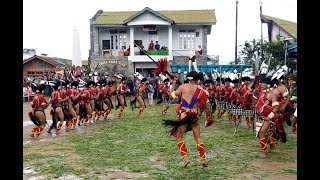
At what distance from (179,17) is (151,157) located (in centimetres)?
2784

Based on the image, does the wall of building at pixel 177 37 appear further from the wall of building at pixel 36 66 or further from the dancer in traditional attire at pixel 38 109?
the dancer in traditional attire at pixel 38 109

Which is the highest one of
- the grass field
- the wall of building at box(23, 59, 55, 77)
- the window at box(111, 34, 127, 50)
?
the window at box(111, 34, 127, 50)

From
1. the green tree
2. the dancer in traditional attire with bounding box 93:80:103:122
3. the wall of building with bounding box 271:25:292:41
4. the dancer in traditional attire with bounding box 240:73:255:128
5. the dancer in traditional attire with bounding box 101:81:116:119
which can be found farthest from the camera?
the wall of building with bounding box 271:25:292:41

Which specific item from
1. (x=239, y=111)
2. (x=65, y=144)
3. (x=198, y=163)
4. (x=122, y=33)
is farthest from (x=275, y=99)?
(x=122, y=33)

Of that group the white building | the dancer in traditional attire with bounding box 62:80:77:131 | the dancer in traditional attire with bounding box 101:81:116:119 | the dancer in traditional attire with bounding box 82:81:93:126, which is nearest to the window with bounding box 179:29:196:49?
the white building

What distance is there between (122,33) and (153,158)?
27818 millimetres

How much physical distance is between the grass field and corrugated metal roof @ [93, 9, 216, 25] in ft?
71.2

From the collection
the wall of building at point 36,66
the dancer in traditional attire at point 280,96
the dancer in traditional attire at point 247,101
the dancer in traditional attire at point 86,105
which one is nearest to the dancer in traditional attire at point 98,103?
the dancer in traditional attire at point 86,105

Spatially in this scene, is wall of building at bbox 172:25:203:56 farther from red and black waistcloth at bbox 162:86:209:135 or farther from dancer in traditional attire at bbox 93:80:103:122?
red and black waistcloth at bbox 162:86:209:135

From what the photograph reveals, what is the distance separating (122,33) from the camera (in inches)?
1425

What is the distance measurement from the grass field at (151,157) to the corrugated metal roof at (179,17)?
2171 cm

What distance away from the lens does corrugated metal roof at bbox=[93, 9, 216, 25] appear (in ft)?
113
